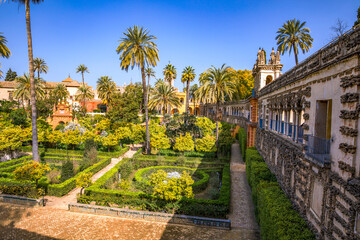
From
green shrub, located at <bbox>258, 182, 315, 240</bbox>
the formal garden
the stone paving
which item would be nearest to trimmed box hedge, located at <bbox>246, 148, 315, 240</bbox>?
green shrub, located at <bbox>258, 182, 315, 240</bbox>

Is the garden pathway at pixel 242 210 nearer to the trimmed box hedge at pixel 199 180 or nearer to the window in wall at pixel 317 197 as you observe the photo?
the trimmed box hedge at pixel 199 180

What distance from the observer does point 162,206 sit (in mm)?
14812

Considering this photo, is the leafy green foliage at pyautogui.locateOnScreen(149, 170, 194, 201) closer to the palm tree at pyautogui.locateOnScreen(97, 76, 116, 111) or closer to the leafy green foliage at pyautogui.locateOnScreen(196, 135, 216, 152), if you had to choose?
the leafy green foliage at pyautogui.locateOnScreen(196, 135, 216, 152)

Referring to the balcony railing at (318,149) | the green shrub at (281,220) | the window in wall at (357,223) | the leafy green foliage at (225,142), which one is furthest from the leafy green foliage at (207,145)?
the window in wall at (357,223)

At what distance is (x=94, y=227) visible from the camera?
43.1ft

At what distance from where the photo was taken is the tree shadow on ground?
12.1m

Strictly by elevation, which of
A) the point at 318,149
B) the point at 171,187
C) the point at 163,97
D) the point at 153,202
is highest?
the point at 163,97

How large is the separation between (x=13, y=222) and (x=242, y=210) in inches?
567

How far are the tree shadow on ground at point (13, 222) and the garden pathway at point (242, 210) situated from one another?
34.3ft

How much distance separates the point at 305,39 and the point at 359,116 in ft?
102

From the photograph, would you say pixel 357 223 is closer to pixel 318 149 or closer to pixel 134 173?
pixel 318 149

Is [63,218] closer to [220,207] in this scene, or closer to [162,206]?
[162,206]

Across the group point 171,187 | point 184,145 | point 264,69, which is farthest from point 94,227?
point 264,69

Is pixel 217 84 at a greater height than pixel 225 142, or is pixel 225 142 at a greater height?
pixel 217 84
